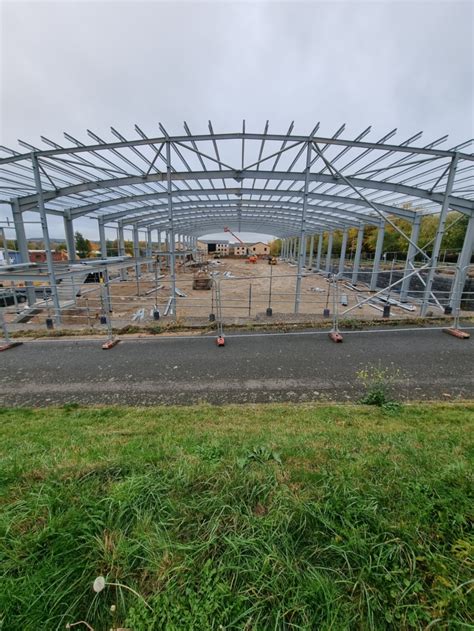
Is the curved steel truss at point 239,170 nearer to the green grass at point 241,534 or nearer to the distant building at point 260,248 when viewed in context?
the green grass at point 241,534

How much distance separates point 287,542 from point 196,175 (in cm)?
1147

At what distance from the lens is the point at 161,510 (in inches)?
70.3

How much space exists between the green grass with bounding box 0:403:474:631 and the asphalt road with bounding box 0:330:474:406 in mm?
2054

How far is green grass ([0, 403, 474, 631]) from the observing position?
4.16 ft

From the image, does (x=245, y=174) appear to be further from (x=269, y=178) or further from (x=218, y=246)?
(x=218, y=246)

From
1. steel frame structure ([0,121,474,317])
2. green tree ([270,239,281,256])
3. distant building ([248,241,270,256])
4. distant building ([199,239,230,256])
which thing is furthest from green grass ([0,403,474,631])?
distant building ([248,241,270,256])

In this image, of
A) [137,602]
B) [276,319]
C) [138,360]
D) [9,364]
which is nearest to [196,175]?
[276,319]

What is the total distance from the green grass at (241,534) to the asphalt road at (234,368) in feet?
6.74

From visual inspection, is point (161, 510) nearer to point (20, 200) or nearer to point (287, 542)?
point (287, 542)

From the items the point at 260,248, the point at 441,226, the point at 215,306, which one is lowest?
the point at 215,306

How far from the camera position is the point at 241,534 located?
161cm

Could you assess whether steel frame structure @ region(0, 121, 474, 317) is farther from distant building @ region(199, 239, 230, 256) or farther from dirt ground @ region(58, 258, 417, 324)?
distant building @ region(199, 239, 230, 256)

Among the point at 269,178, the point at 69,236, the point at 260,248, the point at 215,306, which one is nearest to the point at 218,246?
the point at 260,248

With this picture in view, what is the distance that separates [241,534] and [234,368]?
13.5 ft
